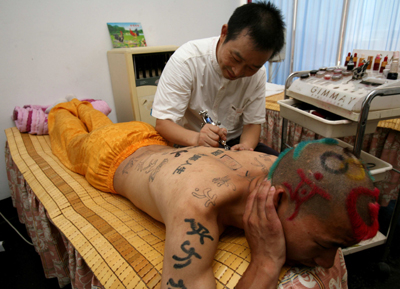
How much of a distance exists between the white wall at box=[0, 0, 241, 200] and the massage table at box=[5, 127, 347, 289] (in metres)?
0.80

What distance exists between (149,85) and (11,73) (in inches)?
42.5

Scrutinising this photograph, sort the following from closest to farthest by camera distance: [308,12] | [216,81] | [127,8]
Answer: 1. [216,81]
2. [127,8]
3. [308,12]

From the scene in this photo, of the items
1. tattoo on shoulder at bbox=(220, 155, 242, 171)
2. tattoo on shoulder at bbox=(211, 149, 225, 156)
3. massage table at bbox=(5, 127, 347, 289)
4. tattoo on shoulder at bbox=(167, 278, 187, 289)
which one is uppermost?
tattoo on shoulder at bbox=(211, 149, 225, 156)

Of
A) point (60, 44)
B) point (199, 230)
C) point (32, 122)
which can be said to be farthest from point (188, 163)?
point (60, 44)

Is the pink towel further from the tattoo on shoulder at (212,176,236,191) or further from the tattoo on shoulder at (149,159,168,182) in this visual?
the tattoo on shoulder at (212,176,236,191)

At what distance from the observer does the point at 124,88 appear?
2.28m

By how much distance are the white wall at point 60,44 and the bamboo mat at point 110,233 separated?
919 mm

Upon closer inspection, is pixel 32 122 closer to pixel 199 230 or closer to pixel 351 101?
pixel 199 230

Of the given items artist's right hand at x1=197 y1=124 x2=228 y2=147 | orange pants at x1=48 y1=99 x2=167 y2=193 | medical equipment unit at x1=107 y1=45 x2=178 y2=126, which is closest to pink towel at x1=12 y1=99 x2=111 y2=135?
orange pants at x1=48 y1=99 x2=167 y2=193

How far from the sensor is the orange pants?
1.15 metres

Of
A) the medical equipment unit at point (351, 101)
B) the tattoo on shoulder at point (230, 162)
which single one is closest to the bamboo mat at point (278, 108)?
the medical equipment unit at point (351, 101)

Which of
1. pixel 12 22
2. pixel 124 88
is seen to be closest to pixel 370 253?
pixel 124 88

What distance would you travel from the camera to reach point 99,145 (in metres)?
1.19

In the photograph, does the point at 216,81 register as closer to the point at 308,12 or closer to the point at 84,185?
the point at 84,185
